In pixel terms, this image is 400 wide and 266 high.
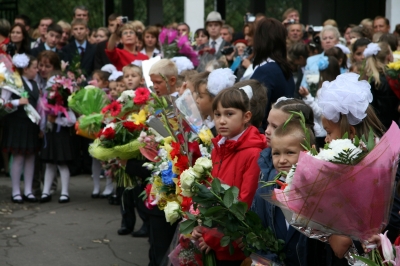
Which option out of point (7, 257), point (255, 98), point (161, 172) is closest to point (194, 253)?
point (161, 172)

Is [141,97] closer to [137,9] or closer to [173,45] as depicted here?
[173,45]

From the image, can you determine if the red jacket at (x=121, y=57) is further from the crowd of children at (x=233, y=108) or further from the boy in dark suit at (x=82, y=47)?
the boy in dark suit at (x=82, y=47)

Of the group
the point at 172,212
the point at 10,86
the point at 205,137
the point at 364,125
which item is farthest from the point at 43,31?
the point at 364,125

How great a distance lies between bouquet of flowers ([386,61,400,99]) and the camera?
834cm

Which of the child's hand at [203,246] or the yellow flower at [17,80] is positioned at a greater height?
the yellow flower at [17,80]

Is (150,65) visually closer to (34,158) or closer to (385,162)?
(34,158)

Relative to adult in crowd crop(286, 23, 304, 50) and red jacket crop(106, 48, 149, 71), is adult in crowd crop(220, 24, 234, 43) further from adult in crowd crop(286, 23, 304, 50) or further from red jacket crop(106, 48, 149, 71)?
red jacket crop(106, 48, 149, 71)

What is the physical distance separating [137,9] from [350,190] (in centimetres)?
1754

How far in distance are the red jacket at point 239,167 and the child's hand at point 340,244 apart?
1.07 m

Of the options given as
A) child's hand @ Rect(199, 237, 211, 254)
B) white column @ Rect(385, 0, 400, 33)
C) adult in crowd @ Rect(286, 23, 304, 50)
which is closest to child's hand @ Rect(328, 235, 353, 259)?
child's hand @ Rect(199, 237, 211, 254)

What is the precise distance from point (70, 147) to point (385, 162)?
7647 mm

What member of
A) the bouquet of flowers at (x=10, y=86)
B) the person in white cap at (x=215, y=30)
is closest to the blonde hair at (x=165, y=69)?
the bouquet of flowers at (x=10, y=86)

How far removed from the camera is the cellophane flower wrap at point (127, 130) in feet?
22.8

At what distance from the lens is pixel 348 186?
10.7 ft
